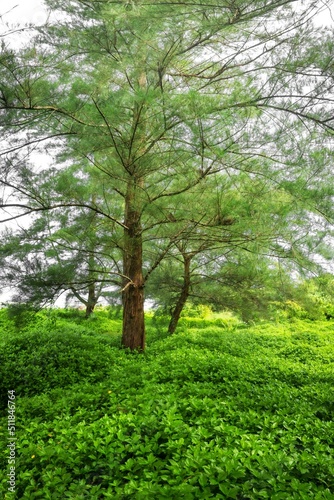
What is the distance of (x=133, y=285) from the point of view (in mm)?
6102

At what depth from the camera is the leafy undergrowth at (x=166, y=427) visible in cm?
222

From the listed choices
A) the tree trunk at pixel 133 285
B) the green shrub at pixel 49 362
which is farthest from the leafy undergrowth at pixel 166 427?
the tree trunk at pixel 133 285

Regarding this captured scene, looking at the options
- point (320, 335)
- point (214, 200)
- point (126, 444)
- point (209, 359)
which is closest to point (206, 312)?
point (320, 335)

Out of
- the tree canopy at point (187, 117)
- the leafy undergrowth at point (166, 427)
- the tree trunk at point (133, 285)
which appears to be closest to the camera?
the leafy undergrowth at point (166, 427)

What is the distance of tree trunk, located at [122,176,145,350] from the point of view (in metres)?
5.87

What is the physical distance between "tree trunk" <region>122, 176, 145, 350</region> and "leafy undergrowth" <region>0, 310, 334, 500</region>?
52 centimetres

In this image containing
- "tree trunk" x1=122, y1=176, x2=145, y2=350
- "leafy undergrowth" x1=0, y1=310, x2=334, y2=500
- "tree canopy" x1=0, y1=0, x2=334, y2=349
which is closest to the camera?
"leafy undergrowth" x1=0, y1=310, x2=334, y2=500

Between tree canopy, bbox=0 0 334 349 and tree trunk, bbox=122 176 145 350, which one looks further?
tree trunk, bbox=122 176 145 350

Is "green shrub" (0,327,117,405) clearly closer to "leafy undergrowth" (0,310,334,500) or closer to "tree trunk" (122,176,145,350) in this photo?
"leafy undergrowth" (0,310,334,500)

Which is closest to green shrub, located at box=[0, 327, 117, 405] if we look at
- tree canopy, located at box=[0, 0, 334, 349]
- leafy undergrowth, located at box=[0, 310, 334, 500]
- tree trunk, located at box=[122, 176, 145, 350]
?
leafy undergrowth, located at box=[0, 310, 334, 500]

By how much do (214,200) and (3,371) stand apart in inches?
144

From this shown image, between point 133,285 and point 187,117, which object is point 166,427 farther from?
point 133,285

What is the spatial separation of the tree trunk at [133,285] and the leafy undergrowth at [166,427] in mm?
521

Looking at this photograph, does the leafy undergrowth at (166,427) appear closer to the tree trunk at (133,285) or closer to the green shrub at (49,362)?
the green shrub at (49,362)
